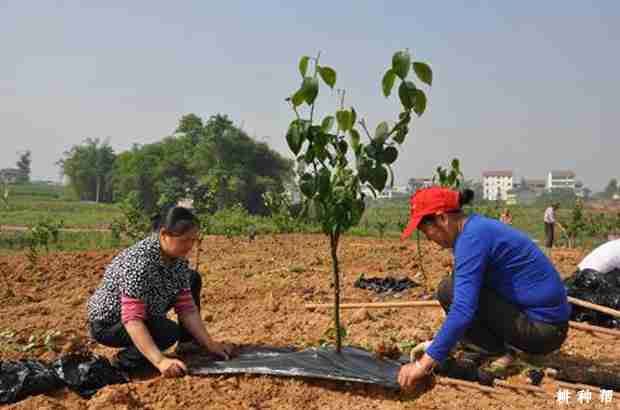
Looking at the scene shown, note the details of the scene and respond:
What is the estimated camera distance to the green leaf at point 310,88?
3531 millimetres

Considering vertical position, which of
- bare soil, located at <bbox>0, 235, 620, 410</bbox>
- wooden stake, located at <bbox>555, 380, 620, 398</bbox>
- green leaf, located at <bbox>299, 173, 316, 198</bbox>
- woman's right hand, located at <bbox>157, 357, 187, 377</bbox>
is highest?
green leaf, located at <bbox>299, 173, 316, 198</bbox>

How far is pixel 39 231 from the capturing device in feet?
36.4

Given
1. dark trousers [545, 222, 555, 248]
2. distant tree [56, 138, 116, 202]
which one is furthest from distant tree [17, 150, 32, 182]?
dark trousers [545, 222, 555, 248]

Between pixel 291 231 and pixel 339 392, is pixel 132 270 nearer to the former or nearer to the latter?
pixel 339 392

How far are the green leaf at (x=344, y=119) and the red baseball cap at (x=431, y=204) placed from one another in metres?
0.75

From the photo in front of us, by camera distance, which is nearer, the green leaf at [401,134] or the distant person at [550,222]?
the green leaf at [401,134]

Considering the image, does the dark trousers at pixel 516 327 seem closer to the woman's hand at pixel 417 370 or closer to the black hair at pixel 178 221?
the woman's hand at pixel 417 370

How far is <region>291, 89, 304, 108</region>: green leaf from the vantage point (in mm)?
3551

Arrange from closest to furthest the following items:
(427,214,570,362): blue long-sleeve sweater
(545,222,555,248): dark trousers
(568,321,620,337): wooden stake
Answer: (427,214,570,362): blue long-sleeve sweater, (568,321,620,337): wooden stake, (545,222,555,248): dark trousers

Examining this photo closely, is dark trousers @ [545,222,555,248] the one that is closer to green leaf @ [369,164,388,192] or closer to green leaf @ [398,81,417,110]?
green leaf @ [369,164,388,192]

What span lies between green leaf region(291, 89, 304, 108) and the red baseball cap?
0.93 meters

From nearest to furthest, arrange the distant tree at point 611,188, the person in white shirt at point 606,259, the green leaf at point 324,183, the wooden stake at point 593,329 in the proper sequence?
the green leaf at point 324,183
the wooden stake at point 593,329
the person in white shirt at point 606,259
the distant tree at point 611,188

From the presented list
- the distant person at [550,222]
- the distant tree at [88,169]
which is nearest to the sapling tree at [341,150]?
the distant person at [550,222]

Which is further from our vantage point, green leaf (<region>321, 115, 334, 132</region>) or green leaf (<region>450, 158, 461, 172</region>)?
green leaf (<region>450, 158, 461, 172</region>)
